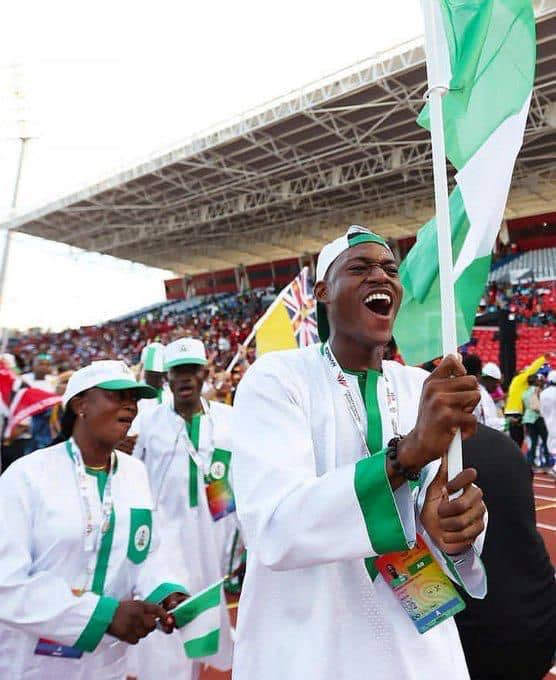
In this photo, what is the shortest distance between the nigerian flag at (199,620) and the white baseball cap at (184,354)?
Result: 214cm

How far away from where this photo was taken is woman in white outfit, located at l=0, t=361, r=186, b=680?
7.03ft

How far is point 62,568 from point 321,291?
4.49 feet

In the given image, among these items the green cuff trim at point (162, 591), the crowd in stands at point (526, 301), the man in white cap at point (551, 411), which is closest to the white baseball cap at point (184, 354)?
the green cuff trim at point (162, 591)

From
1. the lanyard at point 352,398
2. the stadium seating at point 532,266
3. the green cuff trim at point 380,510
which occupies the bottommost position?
the green cuff trim at point 380,510

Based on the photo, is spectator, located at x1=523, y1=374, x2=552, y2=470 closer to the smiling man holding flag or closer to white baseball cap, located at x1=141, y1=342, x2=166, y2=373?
white baseball cap, located at x1=141, y1=342, x2=166, y2=373

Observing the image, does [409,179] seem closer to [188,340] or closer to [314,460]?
[188,340]

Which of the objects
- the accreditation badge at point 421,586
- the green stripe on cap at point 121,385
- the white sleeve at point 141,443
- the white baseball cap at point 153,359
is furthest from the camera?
the white baseball cap at point 153,359

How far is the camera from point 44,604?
7.00ft

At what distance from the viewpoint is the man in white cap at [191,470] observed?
3.94 m

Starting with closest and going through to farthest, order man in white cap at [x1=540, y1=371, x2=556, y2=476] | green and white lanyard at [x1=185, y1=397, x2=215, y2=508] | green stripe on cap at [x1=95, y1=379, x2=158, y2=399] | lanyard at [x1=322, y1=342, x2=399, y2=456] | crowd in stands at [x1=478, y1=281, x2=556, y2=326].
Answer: lanyard at [x1=322, y1=342, x2=399, y2=456] → green stripe on cap at [x1=95, y1=379, x2=158, y2=399] → green and white lanyard at [x1=185, y1=397, x2=215, y2=508] → man in white cap at [x1=540, y1=371, x2=556, y2=476] → crowd in stands at [x1=478, y1=281, x2=556, y2=326]

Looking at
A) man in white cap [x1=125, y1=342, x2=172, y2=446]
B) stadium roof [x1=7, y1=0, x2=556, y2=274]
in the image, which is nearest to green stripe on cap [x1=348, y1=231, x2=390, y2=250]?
man in white cap [x1=125, y1=342, x2=172, y2=446]

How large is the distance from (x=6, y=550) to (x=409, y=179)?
2528cm

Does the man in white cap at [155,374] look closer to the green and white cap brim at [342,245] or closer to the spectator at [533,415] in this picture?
the green and white cap brim at [342,245]

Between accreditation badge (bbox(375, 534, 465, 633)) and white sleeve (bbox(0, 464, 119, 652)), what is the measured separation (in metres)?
1.09
